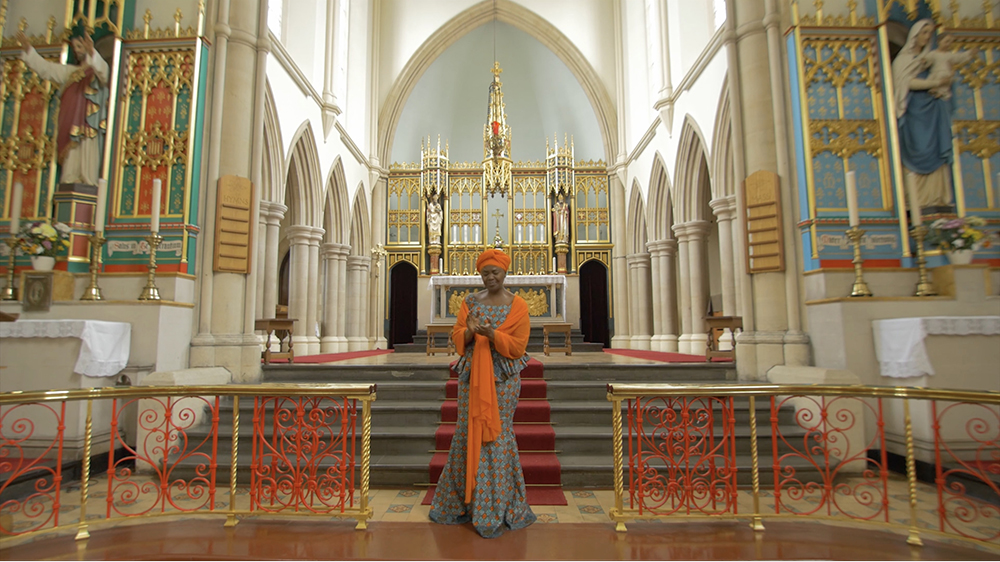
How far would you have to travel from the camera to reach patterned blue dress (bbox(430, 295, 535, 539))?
11.5ft

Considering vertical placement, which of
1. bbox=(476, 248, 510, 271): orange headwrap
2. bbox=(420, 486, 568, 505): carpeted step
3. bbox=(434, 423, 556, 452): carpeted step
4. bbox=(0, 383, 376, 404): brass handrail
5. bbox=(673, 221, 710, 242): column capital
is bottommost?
bbox=(420, 486, 568, 505): carpeted step

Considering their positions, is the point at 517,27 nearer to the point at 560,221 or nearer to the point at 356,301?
the point at 560,221

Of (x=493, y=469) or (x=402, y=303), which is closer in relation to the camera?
(x=493, y=469)

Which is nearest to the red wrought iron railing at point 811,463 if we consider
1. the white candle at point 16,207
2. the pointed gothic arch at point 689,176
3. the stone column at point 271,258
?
the pointed gothic arch at point 689,176

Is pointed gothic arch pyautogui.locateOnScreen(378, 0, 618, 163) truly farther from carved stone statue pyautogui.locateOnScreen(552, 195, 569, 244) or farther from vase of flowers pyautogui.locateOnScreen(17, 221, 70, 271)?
vase of flowers pyautogui.locateOnScreen(17, 221, 70, 271)

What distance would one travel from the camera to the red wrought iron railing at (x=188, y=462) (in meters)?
3.54

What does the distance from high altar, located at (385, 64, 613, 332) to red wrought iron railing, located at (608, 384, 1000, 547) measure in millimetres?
10554

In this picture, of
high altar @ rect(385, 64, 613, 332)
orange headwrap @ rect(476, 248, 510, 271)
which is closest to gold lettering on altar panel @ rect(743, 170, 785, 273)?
orange headwrap @ rect(476, 248, 510, 271)

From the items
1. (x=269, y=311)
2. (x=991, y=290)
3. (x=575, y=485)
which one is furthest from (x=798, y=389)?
(x=269, y=311)

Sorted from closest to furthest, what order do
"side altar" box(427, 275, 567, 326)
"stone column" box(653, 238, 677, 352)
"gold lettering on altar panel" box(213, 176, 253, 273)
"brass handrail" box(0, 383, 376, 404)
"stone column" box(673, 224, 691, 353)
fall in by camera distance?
"brass handrail" box(0, 383, 376, 404)
"gold lettering on altar panel" box(213, 176, 253, 273)
"stone column" box(673, 224, 691, 353)
"stone column" box(653, 238, 677, 352)
"side altar" box(427, 275, 567, 326)

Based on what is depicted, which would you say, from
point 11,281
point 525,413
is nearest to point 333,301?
point 11,281

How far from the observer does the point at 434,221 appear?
16.0 meters

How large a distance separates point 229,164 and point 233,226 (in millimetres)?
842

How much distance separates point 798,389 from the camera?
3609 millimetres
